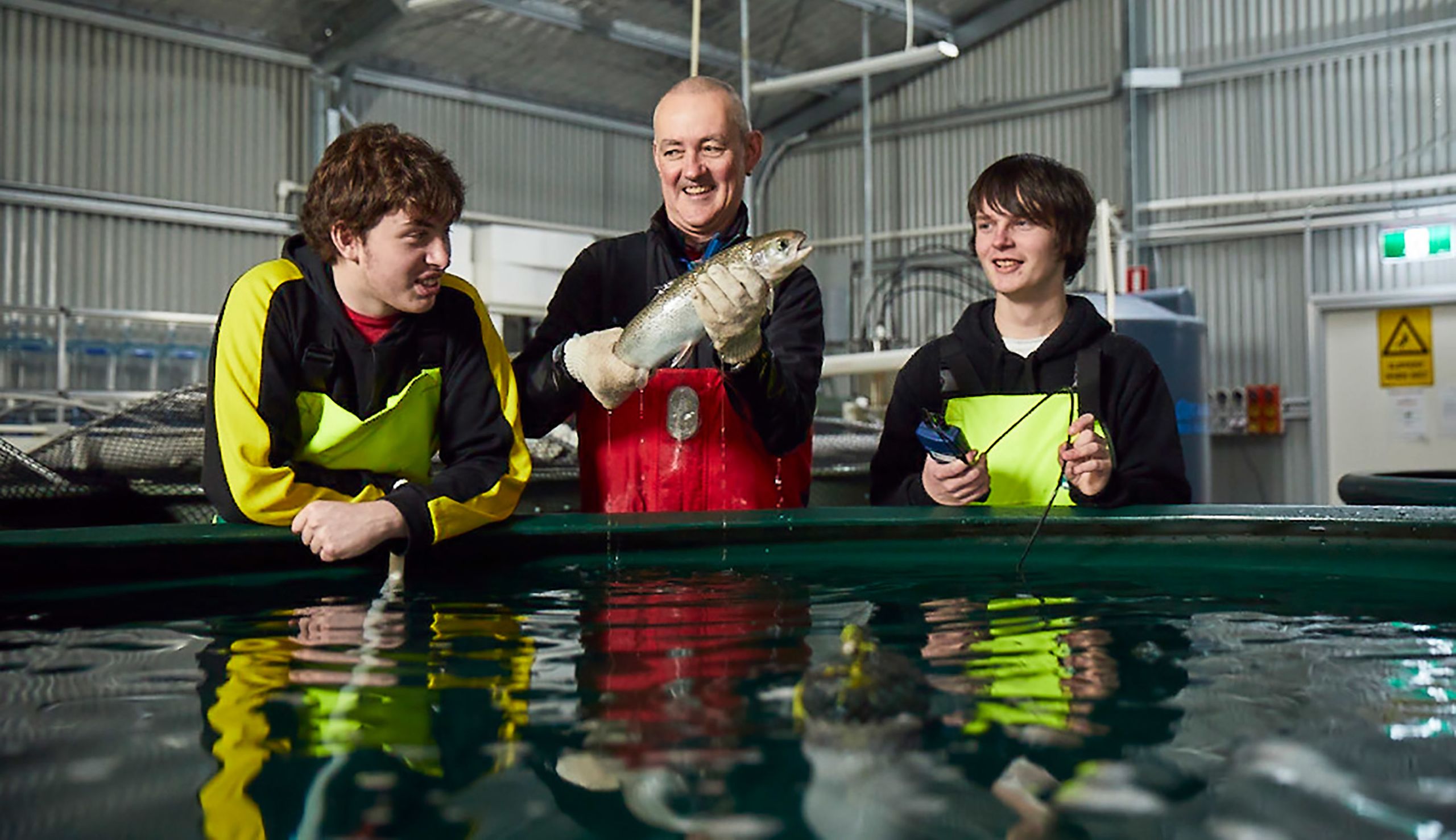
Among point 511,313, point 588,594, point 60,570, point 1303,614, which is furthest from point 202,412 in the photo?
point 511,313

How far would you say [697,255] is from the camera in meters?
2.06

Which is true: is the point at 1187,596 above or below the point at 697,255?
below

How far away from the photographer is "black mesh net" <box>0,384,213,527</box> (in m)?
2.45

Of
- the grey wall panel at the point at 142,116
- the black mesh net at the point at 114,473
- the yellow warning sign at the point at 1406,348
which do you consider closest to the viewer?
the black mesh net at the point at 114,473

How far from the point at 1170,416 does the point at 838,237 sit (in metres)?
8.42

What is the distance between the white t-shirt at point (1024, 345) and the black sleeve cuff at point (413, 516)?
1.05 meters

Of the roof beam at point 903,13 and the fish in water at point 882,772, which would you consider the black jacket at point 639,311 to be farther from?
the roof beam at point 903,13

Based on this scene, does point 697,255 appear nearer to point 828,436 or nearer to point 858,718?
point 858,718

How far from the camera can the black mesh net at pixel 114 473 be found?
2.45 m

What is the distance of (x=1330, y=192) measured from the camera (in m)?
7.69

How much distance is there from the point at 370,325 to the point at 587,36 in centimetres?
715

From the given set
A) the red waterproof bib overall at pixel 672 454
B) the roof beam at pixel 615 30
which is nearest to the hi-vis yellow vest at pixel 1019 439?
the red waterproof bib overall at pixel 672 454

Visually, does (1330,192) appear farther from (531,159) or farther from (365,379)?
(365,379)

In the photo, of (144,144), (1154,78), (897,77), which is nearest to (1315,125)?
(1154,78)
